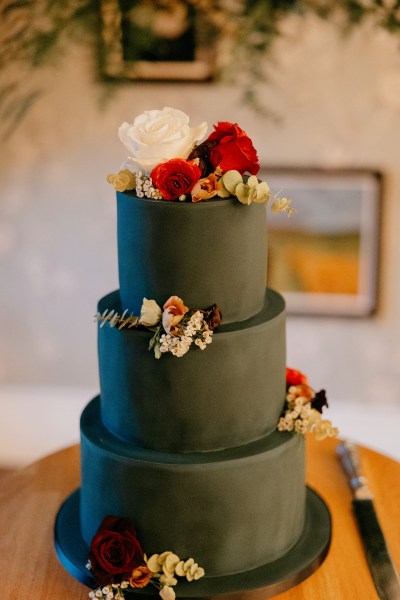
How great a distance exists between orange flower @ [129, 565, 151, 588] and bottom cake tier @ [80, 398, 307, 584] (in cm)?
5

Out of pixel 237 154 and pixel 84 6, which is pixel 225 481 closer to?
pixel 237 154

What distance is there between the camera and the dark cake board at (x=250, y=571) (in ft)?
4.83

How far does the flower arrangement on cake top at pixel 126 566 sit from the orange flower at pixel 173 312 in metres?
0.40

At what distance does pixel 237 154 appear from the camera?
1426mm

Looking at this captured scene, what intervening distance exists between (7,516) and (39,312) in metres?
1.74

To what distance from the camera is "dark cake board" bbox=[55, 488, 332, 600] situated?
1472 millimetres

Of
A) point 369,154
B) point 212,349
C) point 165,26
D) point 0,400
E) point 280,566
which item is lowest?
point 0,400

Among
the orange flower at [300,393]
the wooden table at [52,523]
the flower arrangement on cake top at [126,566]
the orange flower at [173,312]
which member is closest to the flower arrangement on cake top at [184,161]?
the orange flower at [173,312]

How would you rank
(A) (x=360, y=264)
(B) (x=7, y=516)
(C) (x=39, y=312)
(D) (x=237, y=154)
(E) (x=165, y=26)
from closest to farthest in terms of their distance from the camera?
(D) (x=237, y=154) → (B) (x=7, y=516) → (E) (x=165, y=26) → (A) (x=360, y=264) → (C) (x=39, y=312)

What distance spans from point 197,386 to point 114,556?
35 cm

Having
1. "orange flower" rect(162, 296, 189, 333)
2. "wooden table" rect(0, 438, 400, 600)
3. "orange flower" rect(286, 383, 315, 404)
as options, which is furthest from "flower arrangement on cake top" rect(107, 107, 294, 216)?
"wooden table" rect(0, 438, 400, 600)

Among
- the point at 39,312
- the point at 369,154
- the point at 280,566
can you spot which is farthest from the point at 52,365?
the point at 280,566

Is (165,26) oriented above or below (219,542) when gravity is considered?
above

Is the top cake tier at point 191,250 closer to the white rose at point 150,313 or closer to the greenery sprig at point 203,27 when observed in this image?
the white rose at point 150,313
